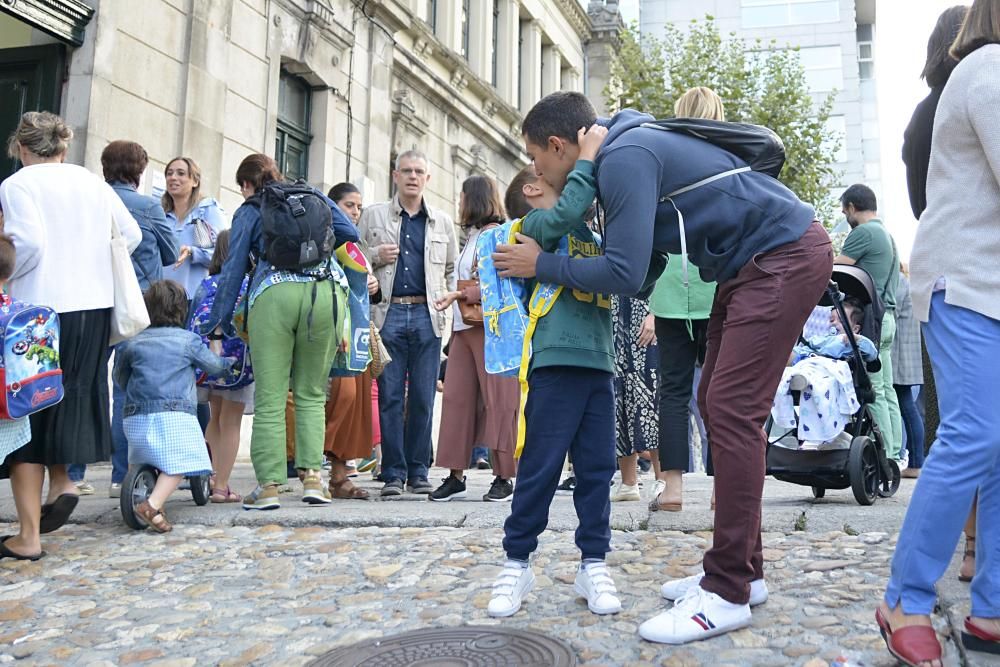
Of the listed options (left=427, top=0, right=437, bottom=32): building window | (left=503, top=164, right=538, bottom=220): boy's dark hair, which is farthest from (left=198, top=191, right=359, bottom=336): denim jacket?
(left=427, top=0, right=437, bottom=32): building window

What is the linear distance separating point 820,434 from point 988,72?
2.98 m

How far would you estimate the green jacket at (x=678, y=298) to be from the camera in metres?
4.96

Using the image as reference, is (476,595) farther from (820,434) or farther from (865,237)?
(865,237)

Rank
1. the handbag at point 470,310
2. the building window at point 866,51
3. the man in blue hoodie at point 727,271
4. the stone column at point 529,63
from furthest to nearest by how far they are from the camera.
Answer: the building window at point 866,51 → the stone column at point 529,63 → the handbag at point 470,310 → the man in blue hoodie at point 727,271

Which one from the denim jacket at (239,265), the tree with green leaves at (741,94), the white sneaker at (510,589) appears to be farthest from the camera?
the tree with green leaves at (741,94)

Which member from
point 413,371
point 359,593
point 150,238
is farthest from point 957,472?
point 150,238

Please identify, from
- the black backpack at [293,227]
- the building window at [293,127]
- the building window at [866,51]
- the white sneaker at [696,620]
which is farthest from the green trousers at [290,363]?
the building window at [866,51]

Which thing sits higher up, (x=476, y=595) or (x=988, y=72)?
(x=988, y=72)

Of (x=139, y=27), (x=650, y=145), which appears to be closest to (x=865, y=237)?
(x=650, y=145)

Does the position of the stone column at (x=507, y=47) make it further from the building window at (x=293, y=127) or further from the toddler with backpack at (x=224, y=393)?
the toddler with backpack at (x=224, y=393)

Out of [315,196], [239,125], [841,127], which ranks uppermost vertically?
[841,127]

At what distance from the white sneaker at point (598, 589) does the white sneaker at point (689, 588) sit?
0.18 m

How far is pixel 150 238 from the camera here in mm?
6184

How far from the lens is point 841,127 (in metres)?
43.6
